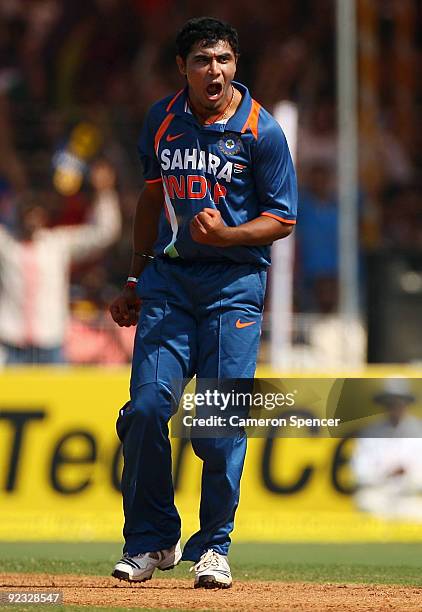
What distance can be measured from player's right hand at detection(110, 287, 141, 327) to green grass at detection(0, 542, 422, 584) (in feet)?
4.48

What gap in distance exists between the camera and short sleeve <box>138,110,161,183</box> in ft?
22.7

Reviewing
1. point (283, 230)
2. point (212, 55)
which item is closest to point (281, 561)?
point (283, 230)

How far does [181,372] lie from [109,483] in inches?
150

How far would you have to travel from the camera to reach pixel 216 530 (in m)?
6.86

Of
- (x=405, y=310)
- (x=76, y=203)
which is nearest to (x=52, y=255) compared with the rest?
(x=76, y=203)

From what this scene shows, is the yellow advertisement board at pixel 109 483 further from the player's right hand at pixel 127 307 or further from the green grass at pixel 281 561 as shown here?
the player's right hand at pixel 127 307

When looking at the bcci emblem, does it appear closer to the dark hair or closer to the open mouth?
the open mouth

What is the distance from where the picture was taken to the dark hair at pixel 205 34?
21.7 ft

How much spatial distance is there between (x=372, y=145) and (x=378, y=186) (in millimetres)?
469

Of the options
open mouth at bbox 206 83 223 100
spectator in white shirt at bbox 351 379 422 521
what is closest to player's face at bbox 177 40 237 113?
open mouth at bbox 206 83 223 100

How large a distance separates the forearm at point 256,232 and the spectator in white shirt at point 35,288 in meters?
5.83

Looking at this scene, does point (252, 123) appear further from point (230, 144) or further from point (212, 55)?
point (212, 55)

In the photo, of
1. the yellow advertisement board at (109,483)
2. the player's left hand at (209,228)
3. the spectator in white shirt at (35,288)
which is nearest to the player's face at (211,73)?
the player's left hand at (209,228)

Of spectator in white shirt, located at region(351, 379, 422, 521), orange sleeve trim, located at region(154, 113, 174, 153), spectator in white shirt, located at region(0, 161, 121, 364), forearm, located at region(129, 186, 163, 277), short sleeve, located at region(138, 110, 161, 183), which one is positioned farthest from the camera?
spectator in white shirt, located at region(0, 161, 121, 364)
